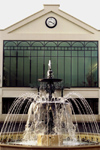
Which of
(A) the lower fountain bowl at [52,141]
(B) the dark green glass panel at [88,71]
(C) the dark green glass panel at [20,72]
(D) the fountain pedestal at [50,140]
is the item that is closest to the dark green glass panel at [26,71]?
(C) the dark green glass panel at [20,72]

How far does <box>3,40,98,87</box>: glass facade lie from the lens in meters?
43.4

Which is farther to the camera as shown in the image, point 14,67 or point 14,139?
point 14,67

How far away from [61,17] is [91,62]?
5.95 m

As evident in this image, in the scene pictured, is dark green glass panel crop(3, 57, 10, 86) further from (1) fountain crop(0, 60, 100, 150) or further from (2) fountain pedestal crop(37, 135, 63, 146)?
(2) fountain pedestal crop(37, 135, 63, 146)

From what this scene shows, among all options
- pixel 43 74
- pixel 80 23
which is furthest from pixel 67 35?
pixel 43 74

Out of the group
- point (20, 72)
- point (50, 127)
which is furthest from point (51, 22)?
point (50, 127)

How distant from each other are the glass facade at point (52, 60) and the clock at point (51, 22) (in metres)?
1.87

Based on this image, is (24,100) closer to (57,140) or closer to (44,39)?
(44,39)

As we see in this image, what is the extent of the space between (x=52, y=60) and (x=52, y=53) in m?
0.77

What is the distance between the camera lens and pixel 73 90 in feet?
142

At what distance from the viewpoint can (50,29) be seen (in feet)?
144

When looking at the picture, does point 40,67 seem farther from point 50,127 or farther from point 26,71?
point 50,127

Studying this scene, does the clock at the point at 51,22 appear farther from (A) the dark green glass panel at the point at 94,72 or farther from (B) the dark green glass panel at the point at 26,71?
(A) the dark green glass panel at the point at 94,72

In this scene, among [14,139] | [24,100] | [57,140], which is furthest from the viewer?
[24,100]
